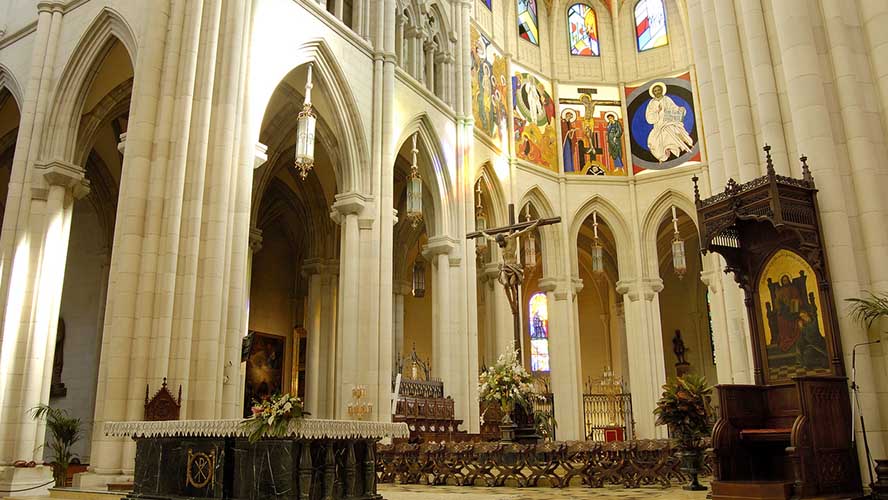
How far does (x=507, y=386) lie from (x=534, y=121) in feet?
46.9

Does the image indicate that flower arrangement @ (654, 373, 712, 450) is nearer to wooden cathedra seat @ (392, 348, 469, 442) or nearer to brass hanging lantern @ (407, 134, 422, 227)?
wooden cathedra seat @ (392, 348, 469, 442)

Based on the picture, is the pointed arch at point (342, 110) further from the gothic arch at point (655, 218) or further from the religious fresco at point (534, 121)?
the gothic arch at point (655, 218)

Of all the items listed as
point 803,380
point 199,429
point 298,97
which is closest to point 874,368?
point 803,380

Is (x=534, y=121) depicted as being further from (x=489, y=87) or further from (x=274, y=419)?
(x=274, y=419)

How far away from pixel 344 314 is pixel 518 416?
4.58 metres

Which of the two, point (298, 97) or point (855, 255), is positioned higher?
point (298, 97)

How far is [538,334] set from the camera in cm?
2903

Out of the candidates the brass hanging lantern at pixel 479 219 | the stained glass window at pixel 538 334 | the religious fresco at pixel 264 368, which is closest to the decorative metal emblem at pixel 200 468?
the brass hanging lantern at pixel 479 219

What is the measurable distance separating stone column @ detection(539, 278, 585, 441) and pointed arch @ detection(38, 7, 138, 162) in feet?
46.0

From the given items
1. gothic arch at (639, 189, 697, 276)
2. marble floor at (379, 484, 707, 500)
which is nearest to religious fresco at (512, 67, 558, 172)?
gothic arch at (639, 189, 697, 276)

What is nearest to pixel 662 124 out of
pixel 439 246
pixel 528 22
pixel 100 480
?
pixel 528 22

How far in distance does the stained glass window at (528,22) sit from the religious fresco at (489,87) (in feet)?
7.32

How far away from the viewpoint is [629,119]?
82.5 feet

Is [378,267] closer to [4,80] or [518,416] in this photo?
[518,416]
